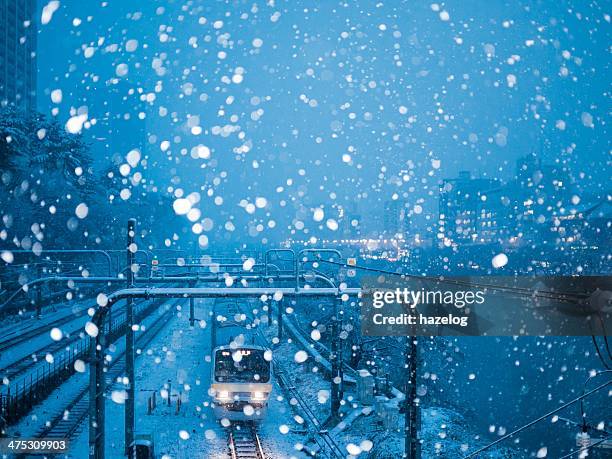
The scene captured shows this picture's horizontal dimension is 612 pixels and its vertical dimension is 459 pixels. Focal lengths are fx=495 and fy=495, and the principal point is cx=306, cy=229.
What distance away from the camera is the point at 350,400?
16703 millimetres

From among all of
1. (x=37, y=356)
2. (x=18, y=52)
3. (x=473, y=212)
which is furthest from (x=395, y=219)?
(x=37, y=356)

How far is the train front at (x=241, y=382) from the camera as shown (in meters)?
14.3

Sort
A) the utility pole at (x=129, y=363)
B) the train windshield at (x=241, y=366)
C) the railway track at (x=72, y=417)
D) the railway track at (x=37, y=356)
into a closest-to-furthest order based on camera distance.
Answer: the utility pole at (x=129, y=363), the railway track at (x=72, y=417), the train windshield at (x=241, y=366), the railway track at (x=37, y=356)

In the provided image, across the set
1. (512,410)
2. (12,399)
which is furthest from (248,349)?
(512,410)

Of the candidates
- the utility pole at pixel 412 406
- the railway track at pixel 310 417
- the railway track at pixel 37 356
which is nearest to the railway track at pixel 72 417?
the railway track at pixel 37 356

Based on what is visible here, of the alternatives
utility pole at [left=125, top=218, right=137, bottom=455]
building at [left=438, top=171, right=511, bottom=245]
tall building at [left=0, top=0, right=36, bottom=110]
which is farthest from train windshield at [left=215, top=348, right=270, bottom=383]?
building at [left=438, top=171, right=511, bottom=245]

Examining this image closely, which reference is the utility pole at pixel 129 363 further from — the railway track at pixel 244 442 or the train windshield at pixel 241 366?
the train windshield at pixel 241 366

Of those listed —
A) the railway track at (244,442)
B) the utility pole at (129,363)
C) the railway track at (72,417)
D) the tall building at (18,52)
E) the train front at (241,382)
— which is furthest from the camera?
the tall building at (18,52)

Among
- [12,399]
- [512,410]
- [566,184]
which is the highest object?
[566,184]

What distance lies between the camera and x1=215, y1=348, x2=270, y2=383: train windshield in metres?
14.7

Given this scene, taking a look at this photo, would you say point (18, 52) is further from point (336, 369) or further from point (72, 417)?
point (336, 369)

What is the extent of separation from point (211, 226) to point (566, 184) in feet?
406

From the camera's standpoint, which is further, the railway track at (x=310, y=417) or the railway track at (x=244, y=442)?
the railway track at (x=310, y=417)

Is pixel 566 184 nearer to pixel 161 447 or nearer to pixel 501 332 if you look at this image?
pixel 501 332
